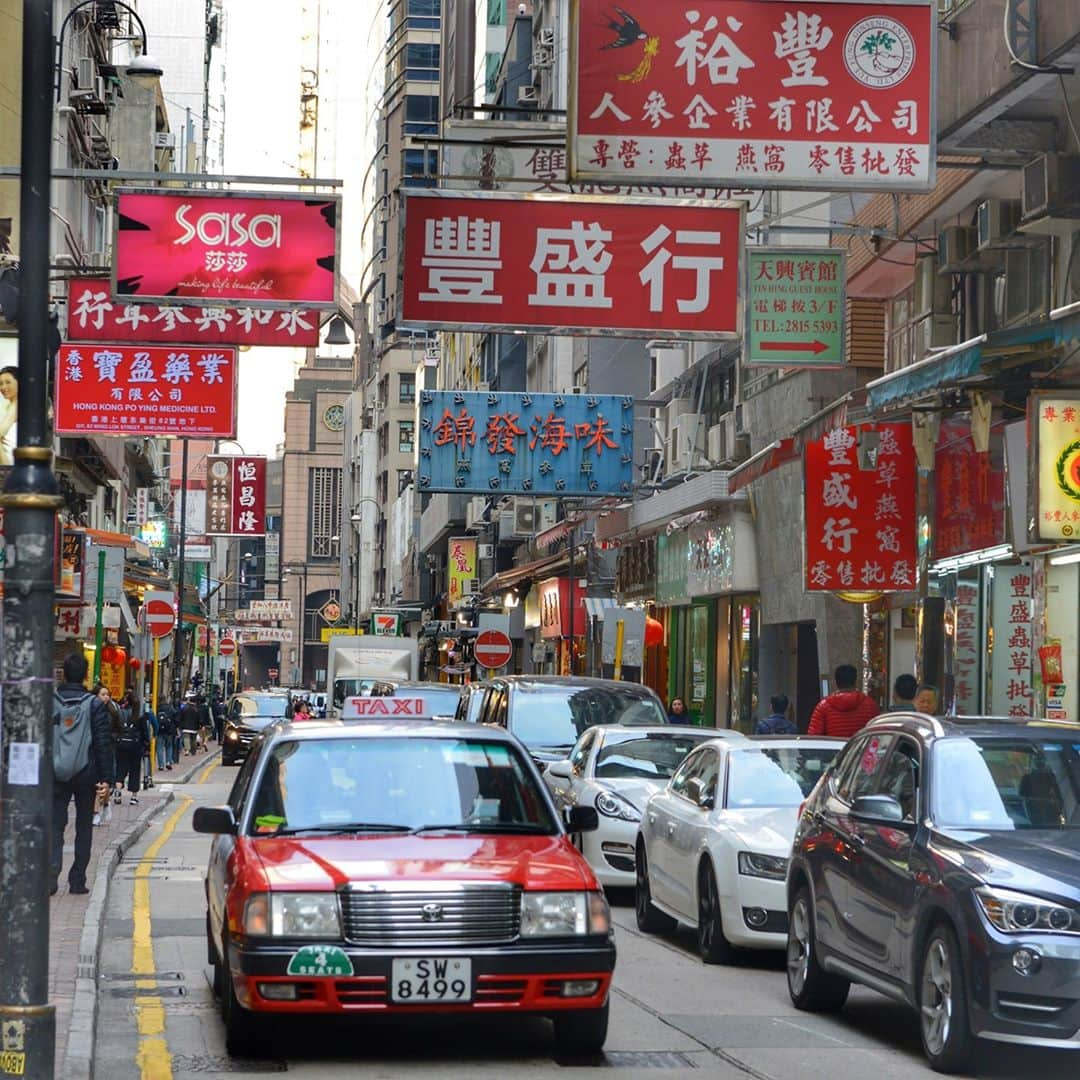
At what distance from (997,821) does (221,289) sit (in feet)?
26.8

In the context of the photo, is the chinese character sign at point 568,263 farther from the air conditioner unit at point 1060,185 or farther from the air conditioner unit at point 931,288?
the air conditioner unit at point 931,288

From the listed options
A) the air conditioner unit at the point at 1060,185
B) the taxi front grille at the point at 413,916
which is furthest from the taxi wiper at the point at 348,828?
the air conditioner unit at the point at 1060,185

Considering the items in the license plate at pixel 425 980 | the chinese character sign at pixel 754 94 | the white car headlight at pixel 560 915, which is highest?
the chinese character sign at pixel 754 94

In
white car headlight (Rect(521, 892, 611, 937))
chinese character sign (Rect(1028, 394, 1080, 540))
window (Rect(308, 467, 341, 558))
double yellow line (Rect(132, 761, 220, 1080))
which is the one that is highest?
window (Rect(308, 467, 341, 558))

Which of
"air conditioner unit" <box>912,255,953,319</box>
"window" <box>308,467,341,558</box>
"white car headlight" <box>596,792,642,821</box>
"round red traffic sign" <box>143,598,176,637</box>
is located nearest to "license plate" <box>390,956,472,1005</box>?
"white car headlight" <box>596,792,642,821</box>

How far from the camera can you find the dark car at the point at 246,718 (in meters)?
49.6

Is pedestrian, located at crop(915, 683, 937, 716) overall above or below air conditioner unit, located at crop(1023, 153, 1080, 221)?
below

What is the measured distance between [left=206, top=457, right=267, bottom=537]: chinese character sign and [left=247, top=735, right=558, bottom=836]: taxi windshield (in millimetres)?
60703

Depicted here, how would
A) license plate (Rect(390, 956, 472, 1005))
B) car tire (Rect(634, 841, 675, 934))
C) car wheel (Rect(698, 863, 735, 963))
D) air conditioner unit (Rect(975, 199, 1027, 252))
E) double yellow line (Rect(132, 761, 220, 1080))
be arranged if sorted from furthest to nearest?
air conditioner unit (Rect(975, 199, 1027, 252)), car tire (Rect(634, 841, 675, 934)), car wheel (Rect(698, 863, 735, 963)), double yellow line (Rect(132, 761, 220, 1080)), license plate (Rect(390, 956, 472, 1005))

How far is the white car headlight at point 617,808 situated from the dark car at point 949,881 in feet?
16.8

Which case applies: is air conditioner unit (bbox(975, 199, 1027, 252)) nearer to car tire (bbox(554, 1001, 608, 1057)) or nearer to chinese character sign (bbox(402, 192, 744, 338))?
chinese character sign (bbox(402, 192, 744, 338))

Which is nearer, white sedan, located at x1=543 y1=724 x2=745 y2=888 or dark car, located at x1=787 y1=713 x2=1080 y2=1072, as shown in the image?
dark car, located at x1=787 y1=713 x2=1080 y2=1072

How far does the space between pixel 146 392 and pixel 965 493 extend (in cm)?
1065

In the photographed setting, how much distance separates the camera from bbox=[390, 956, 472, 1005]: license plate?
29.6 ft
